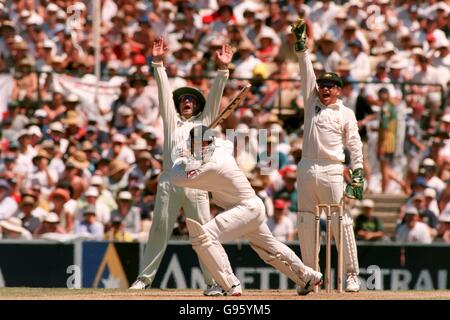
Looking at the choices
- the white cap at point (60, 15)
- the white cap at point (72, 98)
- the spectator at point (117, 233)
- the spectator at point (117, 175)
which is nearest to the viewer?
the spectator at point (117, 233)

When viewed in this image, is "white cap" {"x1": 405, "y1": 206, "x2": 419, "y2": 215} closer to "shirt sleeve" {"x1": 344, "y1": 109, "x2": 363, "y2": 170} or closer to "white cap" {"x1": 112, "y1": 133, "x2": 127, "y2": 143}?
"white cap" {"x1": 112, "y1": 133, "x2": 127, "y2": 143}

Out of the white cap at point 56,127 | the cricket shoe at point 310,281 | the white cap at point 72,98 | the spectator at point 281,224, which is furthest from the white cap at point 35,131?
the cricket shoe at point 310,281

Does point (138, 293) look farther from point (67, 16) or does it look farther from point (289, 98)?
point (67, 16)

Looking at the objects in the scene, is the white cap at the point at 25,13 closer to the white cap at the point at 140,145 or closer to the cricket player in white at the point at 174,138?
the white cap at the point at 140,145

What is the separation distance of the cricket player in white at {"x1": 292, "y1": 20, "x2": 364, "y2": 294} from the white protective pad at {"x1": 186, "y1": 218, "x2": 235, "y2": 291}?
54.1 inches

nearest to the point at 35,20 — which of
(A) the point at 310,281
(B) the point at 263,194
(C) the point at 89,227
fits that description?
(C) the point at 89,227

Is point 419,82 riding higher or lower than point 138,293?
higher

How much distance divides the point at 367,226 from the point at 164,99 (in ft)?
18.3

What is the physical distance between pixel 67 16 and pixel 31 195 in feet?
14.8

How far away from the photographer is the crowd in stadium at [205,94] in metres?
20.3

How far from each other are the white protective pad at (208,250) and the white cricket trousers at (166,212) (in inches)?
64.3

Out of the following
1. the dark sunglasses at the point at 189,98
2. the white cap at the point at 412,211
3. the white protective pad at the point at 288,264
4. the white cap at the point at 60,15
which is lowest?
the white protective pad at the point at 288,264
